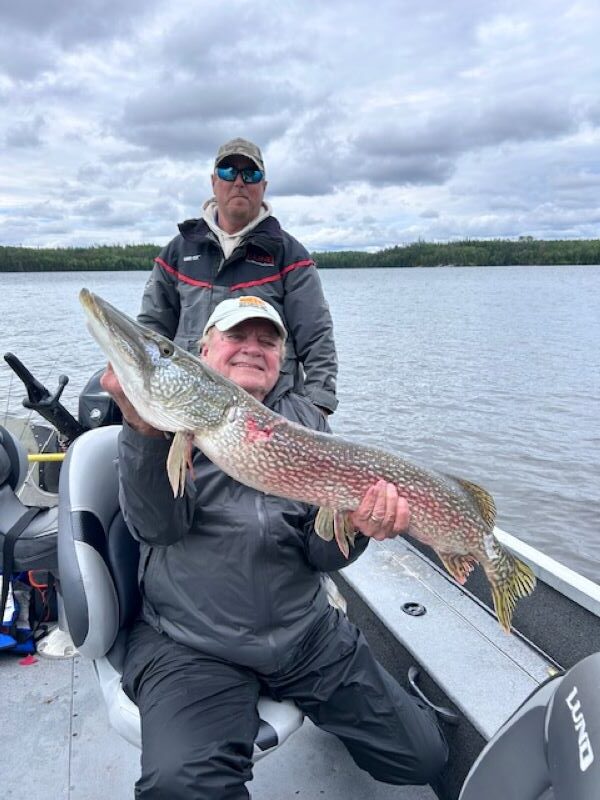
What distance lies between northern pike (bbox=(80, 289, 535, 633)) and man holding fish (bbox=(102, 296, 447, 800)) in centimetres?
5

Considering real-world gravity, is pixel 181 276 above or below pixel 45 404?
above

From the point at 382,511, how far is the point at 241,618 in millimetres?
591

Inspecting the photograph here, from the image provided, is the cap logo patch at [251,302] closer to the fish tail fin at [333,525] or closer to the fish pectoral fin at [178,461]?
the fish pectoral fin at [178,461]

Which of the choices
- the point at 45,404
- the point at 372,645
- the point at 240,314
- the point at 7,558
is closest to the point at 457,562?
the point at 372,645

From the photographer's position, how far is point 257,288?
12.6ft

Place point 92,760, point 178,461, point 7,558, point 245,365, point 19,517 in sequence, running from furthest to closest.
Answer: point 19,517, point 7,558, point 92,760, point 245,365, point 178,461

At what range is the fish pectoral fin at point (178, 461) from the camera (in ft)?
6.61

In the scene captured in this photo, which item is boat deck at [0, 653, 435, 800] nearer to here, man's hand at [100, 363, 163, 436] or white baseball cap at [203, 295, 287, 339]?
man's hand at [100, 363, 163, 436]

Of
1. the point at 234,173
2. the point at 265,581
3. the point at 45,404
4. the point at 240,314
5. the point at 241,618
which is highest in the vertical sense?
the point at 234,173

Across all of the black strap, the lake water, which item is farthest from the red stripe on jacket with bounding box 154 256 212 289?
the lake water

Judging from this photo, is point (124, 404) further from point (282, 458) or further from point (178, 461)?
point (282, 458)

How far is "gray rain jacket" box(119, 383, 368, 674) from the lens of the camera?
2158 millimetres

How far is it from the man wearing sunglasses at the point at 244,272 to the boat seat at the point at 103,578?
1261 mm

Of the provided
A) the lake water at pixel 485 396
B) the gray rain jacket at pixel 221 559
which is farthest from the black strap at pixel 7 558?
the lake water at pixel 485 396
